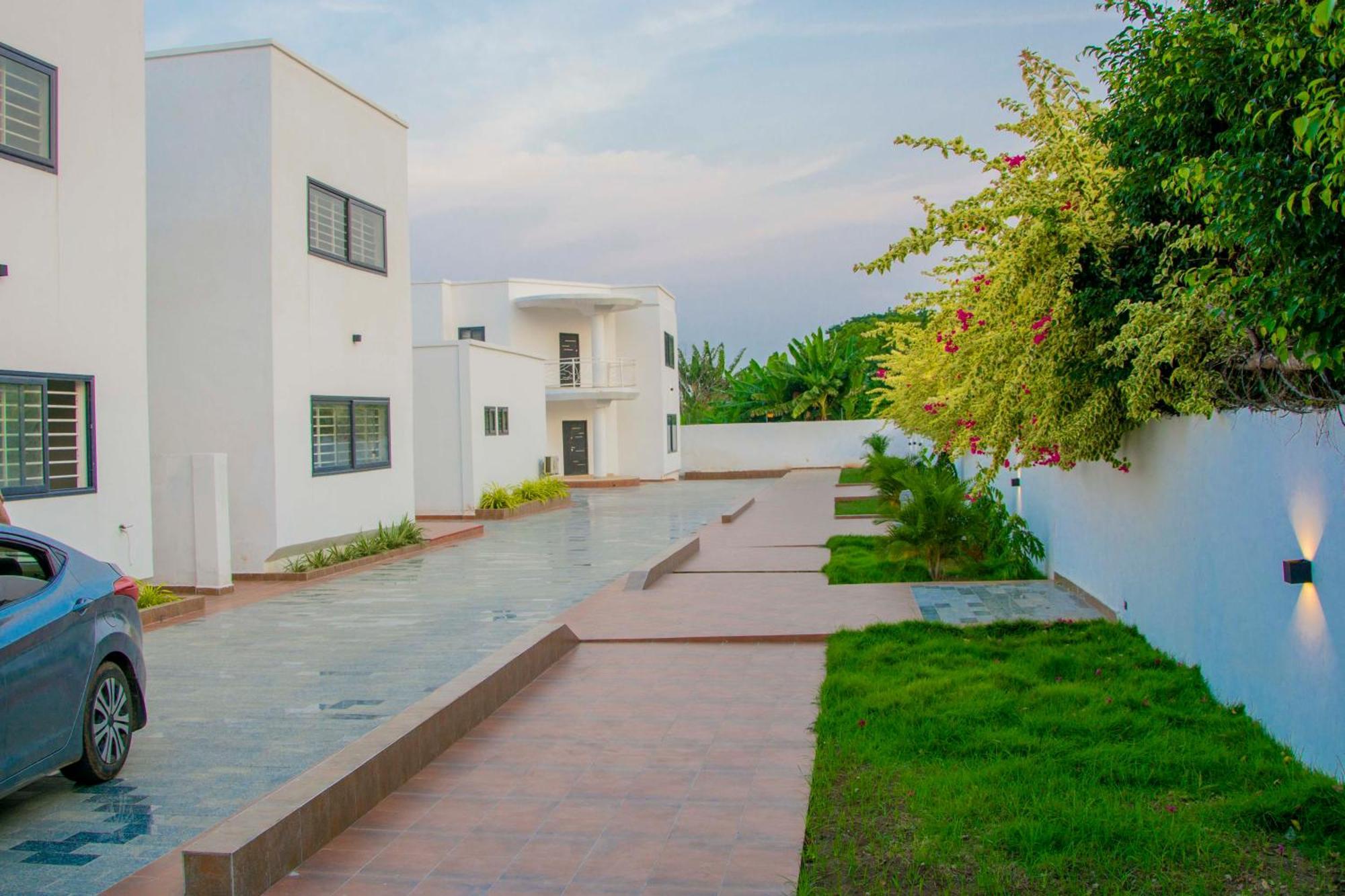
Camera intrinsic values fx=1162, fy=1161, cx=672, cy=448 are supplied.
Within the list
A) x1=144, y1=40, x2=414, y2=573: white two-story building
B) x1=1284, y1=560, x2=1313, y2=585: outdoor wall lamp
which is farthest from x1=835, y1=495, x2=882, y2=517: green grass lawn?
x1=1284, y1=560, x2=1313, y2=585: outdoor wall lamp

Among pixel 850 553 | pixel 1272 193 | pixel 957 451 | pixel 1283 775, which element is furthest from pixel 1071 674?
pixel 850 553

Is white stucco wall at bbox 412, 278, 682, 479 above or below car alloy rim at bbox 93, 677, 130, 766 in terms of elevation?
above

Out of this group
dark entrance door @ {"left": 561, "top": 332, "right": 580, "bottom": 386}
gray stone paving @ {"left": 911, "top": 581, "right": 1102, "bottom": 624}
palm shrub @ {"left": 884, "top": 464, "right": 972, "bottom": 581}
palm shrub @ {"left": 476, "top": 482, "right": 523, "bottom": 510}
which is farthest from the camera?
dark entrance door @ {"left": 561, "top": 332, "right": 580, "bottom": 386}

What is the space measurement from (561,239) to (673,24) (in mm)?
30339

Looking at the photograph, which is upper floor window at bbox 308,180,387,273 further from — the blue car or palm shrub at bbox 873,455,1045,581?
the blue car

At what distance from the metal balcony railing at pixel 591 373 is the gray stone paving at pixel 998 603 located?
26.9 m

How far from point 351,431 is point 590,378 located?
22030 mm

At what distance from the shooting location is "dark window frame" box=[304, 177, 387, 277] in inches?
623

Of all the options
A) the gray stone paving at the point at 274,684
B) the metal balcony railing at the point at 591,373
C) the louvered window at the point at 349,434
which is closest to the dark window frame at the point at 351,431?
the louvered window at the point at 349,434

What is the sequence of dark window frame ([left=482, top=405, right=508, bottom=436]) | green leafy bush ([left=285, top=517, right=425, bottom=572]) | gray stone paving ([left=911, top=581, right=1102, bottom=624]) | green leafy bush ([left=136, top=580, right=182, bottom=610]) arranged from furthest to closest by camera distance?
dark window frame ([left=482, top=405, right=508, bottom=436])
green leafy bush ([left=285, top=517, right=425, bottom=572])
green leafy bush ([left=136, top=580, right=182, bottom=610])
gray stone paving ([left=911, top=581, right=1102, bottom=624])

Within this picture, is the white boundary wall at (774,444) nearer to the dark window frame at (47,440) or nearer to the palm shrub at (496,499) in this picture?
the palm shrub at (496,499)

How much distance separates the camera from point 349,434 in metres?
17.0

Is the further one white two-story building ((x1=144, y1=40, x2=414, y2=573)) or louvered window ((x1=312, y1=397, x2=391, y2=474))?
louvered window ((x1=312, y1=397, x2=391, y2=474))

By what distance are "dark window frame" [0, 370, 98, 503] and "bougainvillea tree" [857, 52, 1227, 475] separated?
7.60m
